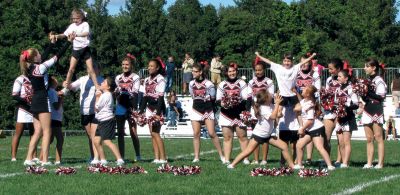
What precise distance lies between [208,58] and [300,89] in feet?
219

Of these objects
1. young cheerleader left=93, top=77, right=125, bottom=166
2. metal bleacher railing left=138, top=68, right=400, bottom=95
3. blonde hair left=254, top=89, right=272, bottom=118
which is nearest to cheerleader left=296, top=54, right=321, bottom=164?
blonde hair left=254, top=89, right=272, bottom=118

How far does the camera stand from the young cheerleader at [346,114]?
631 inches

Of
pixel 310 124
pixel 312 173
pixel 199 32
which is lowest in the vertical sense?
pixel 312 173

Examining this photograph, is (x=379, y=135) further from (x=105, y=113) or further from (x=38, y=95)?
(x=38, y=95)

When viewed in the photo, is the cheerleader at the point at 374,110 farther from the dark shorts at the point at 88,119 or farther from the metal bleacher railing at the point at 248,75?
the metal bleacher railing at the point at 248,75

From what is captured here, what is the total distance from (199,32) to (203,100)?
6848 centimetres

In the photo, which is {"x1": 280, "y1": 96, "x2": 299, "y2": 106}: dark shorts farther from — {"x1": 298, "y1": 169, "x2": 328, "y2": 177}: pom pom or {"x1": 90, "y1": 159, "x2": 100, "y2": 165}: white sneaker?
{"x1": 90, "y1": 159, "x2": 100, "y2": 165}: white sneaker

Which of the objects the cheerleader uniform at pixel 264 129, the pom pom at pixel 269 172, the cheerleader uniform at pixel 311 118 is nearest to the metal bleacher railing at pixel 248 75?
the cheerleader uniform at pixel 311 118

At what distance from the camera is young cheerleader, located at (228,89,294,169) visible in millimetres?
15070

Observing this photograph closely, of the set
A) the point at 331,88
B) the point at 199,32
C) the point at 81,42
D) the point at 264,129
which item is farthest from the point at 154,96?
the point at 199,32

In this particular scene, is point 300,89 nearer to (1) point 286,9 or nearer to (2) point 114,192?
(2) point 114,192

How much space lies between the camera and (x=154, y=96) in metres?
17.2

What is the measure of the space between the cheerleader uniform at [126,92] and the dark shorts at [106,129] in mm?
973

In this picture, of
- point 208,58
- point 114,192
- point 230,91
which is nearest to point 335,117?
point 230,91
